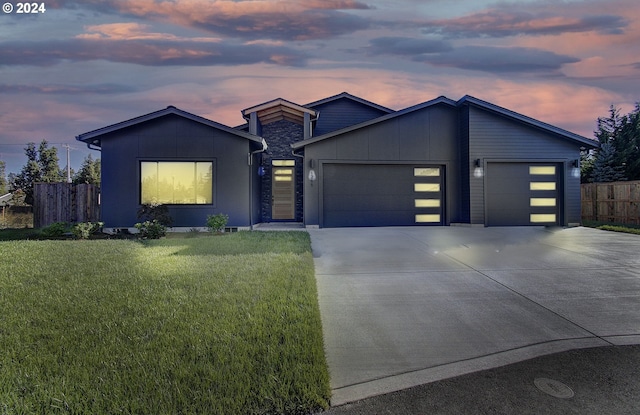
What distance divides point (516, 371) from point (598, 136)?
90.0ft

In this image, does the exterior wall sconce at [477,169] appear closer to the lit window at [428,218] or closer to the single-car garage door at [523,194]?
the single-car garage door at [523,194]

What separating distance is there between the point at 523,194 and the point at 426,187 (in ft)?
11.3

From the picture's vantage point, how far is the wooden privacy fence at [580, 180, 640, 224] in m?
13.4

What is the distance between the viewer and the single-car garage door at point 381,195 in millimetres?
12078

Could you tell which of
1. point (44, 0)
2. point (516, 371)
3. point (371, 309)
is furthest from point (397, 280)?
point (44, 0)

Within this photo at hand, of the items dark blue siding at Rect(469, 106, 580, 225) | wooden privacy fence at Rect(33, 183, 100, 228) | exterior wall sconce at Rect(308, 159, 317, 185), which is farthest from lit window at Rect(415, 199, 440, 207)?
wooden privacy fence at Rect(33, 183, 100, 228)

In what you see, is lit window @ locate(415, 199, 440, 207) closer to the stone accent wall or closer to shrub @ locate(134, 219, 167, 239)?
the stone accent wall

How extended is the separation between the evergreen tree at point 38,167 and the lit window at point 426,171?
28.9m

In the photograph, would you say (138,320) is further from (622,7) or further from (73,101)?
(73,101)

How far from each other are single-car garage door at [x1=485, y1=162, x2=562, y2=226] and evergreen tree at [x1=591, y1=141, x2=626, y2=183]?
10.5 m

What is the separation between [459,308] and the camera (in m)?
3.83

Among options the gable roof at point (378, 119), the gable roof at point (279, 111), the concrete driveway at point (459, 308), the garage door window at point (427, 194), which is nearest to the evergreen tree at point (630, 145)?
the gable roof at point (378, 119)

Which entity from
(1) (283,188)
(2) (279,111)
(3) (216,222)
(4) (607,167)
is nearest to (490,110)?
(2) (279,111)

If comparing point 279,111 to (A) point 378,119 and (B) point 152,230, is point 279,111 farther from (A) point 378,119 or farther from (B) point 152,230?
(B) point 152,230
